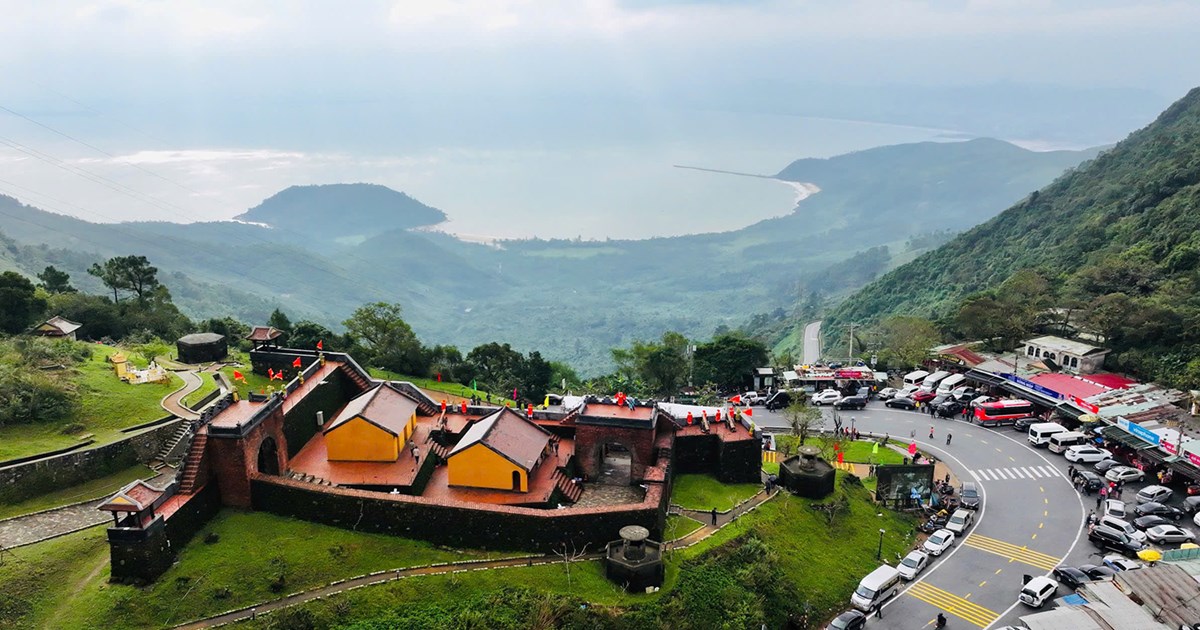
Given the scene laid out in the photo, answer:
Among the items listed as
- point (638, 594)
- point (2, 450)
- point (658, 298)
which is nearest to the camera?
point (638, 594)

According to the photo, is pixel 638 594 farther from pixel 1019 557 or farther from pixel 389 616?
pixel 1019 557

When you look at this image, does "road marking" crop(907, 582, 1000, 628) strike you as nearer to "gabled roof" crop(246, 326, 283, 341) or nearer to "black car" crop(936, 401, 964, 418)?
"black car" crop(936, 401, 964, 418)

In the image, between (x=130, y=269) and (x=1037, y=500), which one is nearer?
(x=1037, y=500)

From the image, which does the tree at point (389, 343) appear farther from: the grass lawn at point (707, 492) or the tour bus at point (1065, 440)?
the tour bus at point (1065, 440)

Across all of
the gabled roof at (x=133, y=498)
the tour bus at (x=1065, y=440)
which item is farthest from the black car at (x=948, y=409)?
the gabled roof at (x=133, y=498)

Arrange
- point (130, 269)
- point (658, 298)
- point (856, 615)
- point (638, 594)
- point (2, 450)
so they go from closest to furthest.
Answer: point (638, 594) < point (856, 615) < point (2, 450) < point (130, 269) < point (658, 298)

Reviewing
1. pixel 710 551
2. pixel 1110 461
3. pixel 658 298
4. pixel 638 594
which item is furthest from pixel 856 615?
pixel 658 298

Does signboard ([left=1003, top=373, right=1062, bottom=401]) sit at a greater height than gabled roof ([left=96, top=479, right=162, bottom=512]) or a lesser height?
lesser

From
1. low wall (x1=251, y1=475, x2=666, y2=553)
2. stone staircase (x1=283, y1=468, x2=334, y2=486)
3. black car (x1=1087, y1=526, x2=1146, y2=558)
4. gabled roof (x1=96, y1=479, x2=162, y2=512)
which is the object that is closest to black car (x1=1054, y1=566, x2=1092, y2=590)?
black car (x1=1087, y1=526, x2=1146, y2=558)
